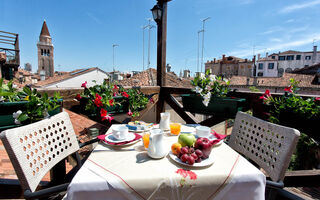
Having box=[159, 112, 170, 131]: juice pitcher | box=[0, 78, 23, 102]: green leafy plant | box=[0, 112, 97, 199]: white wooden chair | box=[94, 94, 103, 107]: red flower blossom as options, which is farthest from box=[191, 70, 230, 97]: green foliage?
box=[0, 78, 23, 102]: green leafy plant

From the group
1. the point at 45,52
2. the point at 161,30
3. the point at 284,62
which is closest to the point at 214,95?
the point at 161,30

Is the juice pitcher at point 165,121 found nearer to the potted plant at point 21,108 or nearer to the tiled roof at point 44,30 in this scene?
the potted plant at point 21,108

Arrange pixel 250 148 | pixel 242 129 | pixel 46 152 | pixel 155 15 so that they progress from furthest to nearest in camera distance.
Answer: pixel 155 15
pixel 242 129
pixel 250 148
pixel 46 152

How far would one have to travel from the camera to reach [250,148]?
1.29 m

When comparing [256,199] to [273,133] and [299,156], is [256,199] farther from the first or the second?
[299,156]

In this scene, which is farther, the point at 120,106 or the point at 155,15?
the point at 155,15

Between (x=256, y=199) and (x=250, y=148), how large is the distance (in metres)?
0.53

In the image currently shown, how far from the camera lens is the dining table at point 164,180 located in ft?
2.42

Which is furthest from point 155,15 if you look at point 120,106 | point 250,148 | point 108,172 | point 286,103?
point 108,172

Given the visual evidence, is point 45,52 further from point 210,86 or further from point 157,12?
point 210,86

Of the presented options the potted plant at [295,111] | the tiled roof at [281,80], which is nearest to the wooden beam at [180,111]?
the potted plant at [295,111]

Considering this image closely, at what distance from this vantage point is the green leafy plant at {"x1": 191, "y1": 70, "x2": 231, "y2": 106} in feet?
6.43

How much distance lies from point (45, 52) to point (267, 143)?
43.3 meters

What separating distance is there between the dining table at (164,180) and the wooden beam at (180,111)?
1705 mm
